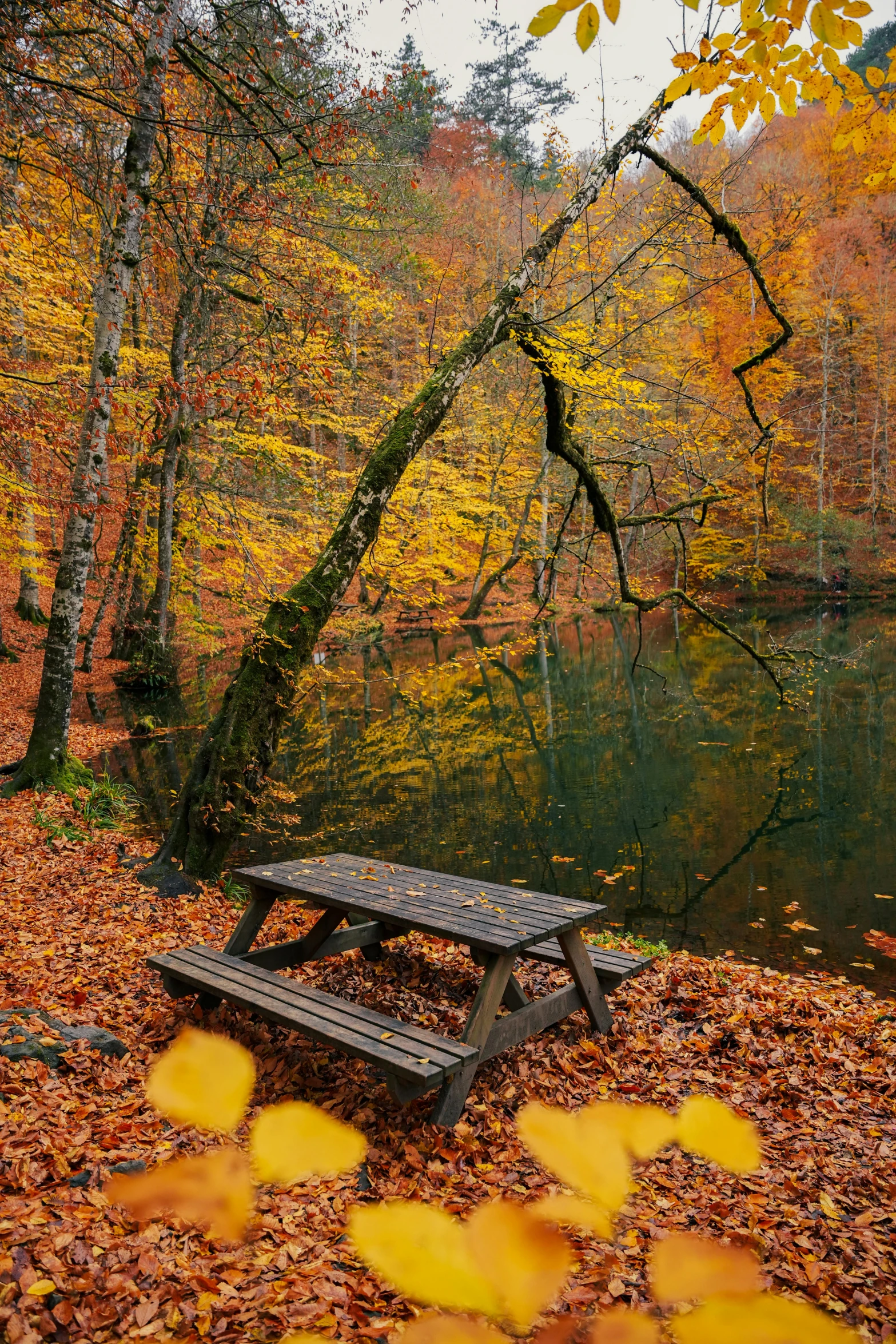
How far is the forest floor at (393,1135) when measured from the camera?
7.20 feet

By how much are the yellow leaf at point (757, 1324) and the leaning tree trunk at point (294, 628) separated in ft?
14.9

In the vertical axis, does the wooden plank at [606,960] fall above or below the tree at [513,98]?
below

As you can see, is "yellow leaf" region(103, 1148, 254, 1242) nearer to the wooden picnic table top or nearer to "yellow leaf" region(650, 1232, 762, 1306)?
the wooden picnic table top

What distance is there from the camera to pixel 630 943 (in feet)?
19.4

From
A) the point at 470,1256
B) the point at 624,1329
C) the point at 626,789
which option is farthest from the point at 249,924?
the point at 626,789

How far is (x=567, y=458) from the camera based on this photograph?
691 cm

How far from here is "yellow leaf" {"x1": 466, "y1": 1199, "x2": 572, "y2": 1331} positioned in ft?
7.77

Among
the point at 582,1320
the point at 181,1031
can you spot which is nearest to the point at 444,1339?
the point at 582,1320

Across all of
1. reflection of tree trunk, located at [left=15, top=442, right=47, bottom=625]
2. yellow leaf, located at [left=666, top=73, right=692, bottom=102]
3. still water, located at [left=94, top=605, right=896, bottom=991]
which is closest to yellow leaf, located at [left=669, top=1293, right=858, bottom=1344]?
still water, located at [left=94, top=605, right=896, bottom=991]

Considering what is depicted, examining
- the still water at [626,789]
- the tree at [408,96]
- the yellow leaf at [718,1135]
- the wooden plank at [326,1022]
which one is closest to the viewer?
the wooden plank at [326,1022]

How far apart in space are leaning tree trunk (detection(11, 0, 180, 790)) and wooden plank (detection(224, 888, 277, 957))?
13.1ft

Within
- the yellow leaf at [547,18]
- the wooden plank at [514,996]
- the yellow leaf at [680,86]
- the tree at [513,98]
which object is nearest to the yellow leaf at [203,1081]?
the wooden plank at [514,996]

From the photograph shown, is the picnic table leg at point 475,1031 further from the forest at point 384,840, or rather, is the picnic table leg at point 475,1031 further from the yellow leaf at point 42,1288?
the yellow leaf at point 42,1288

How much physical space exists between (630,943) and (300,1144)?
11.4 feet
